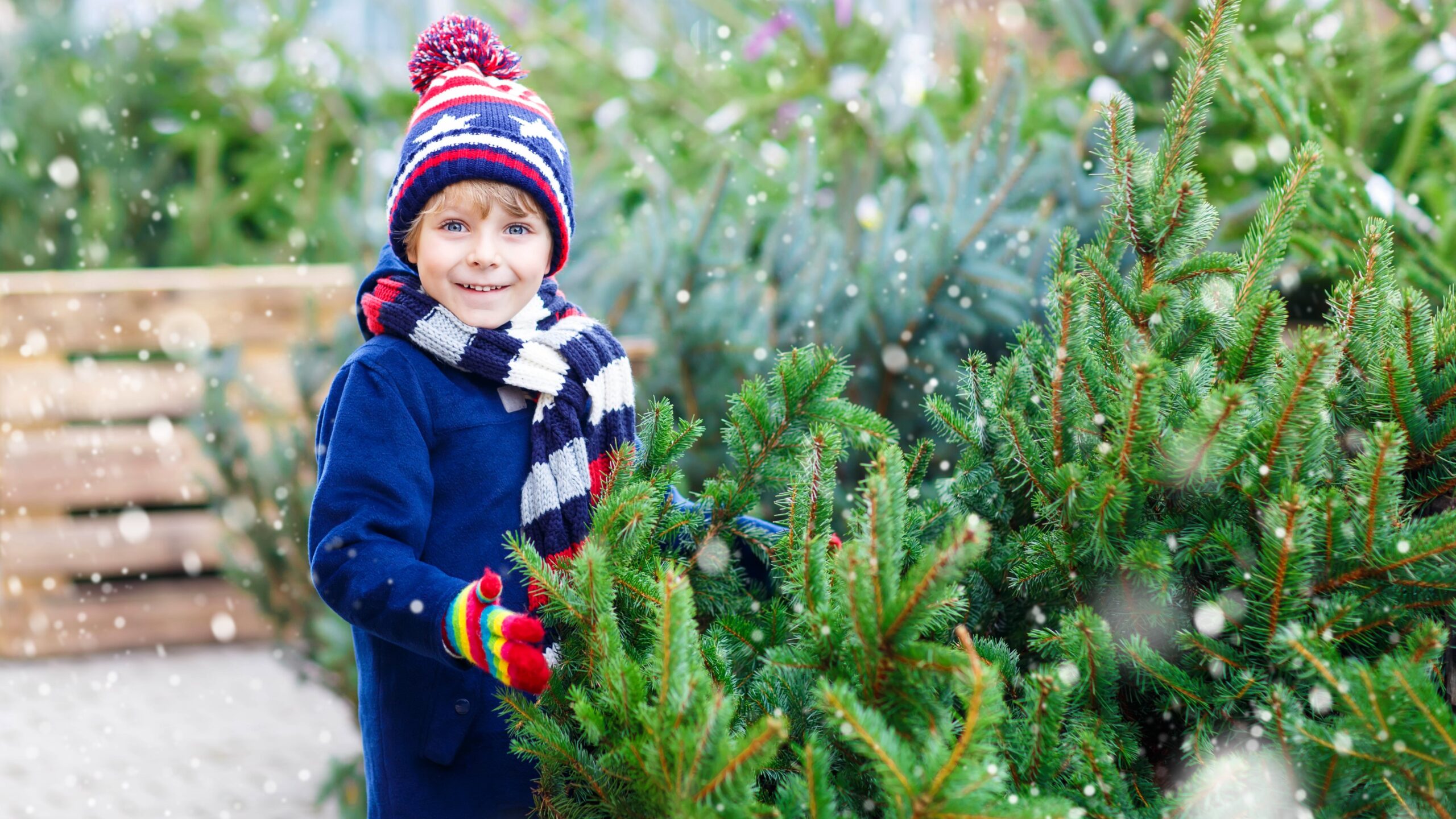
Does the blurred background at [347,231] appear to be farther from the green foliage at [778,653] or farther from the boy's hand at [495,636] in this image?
the boy's hand at [495,636]

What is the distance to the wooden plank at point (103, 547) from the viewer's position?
518 cm

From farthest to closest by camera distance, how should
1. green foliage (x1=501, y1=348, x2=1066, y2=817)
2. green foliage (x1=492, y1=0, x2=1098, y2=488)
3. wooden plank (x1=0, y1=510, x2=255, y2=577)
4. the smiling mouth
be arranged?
1. wooden plank (x1=0, y1=510, x2=255, y2=577)
2. green foliage (x1=492, y1=0, x2=1098, y2=488)
3. the smiling mouth
4. green foliage (x1=501, y1=348, x2=1066, y2=817)

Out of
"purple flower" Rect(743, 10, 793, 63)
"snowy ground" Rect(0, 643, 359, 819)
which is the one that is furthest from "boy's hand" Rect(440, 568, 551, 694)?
"purple flower" Rect(743, 10, 793, 63)

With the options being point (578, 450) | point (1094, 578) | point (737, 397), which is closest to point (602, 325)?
point (578, 450)

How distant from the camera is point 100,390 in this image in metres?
5.28

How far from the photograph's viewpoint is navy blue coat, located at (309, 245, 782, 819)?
1.51 metres

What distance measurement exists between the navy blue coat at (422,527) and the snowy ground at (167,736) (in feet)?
6.46

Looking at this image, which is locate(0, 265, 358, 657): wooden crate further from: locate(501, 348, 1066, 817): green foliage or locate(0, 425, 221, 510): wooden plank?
locate(501, 348, 1066, 817): green foliage

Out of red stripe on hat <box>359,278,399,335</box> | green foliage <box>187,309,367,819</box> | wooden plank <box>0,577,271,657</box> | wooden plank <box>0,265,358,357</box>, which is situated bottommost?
wooden plank <box>0,577,271,657</box>

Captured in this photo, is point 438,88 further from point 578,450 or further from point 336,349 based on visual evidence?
point 336,349

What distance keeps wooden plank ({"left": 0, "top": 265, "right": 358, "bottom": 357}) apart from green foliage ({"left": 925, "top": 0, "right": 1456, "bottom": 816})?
4.25 meters

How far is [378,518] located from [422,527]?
0.08 meters

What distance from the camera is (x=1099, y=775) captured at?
1.17 m

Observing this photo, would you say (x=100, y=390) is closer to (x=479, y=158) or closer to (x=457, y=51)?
(x=457, y=51)
